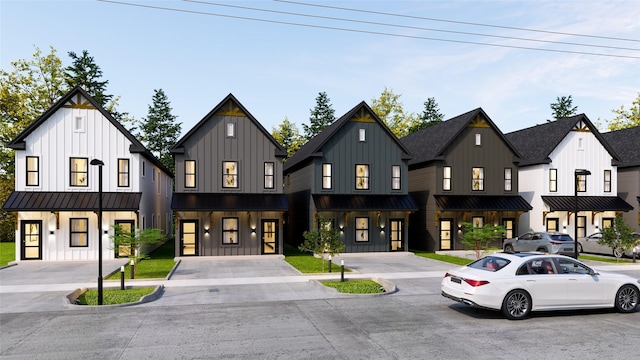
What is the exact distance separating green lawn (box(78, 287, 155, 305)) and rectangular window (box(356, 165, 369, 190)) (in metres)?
16.9

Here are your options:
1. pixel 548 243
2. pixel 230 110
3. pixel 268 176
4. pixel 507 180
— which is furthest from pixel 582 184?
pixel 230 110

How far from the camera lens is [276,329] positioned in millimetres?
11367

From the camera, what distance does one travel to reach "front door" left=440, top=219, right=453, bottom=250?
105 ft

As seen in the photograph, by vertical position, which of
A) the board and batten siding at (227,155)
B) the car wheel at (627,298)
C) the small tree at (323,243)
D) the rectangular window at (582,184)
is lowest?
the car wheel at (627,298)

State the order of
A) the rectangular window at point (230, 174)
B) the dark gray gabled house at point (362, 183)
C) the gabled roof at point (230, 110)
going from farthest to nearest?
the dark gray gabled house at point (362, 183), the rectangular window at point (230, 174), the gabled roof at point (230, 110)

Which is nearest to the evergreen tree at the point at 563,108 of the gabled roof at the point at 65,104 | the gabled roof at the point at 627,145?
the gabled roof at the point at 627,145

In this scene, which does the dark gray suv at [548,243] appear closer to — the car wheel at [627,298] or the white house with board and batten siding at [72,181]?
the car wheel at [627,298]

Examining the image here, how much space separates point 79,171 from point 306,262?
47.1ft

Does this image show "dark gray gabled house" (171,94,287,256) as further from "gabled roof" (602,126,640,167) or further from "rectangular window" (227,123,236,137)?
"gabled roof" (602,126,640,167)

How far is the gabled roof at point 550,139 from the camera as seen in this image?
112ft

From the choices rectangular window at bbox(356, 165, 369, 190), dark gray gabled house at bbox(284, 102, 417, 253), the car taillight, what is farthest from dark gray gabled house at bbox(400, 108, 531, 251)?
the car taillight

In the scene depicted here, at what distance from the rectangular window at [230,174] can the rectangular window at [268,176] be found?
1831 millimetres

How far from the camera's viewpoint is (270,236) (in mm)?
28906

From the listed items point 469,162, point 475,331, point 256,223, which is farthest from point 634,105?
point 475,331
